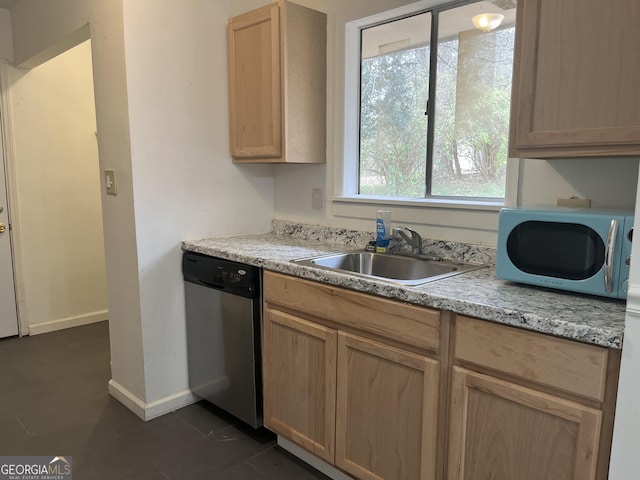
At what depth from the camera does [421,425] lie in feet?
5.15

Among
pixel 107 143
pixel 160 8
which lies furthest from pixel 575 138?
pixel 107 143

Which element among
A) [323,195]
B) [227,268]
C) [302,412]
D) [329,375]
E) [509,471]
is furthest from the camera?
[323,195]

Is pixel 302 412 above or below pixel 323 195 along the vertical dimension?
below

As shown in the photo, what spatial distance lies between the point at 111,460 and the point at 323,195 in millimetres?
1643

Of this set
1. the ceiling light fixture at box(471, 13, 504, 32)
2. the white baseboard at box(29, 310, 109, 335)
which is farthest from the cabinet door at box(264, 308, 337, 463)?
the white baseboard at box(29, 310, 109, 335)

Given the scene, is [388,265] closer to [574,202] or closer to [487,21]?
[574,202]

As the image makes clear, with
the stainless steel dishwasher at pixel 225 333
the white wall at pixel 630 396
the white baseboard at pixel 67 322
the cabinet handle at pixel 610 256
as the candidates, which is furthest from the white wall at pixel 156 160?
the white wall at pixel 630 396

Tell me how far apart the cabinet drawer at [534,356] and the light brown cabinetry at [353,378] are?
0.41ft

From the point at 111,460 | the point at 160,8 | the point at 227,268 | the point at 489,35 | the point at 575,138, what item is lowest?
the point at 111,460

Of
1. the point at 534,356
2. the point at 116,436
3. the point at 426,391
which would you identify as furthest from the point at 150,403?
the point at 534,356

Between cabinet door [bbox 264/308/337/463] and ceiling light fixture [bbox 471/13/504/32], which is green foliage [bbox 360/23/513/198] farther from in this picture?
cabinet door [bbox 264/308/337/463]

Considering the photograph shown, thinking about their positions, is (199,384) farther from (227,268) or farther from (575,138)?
(575,138)

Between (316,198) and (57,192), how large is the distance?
7.38ft

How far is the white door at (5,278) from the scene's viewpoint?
345 cm
